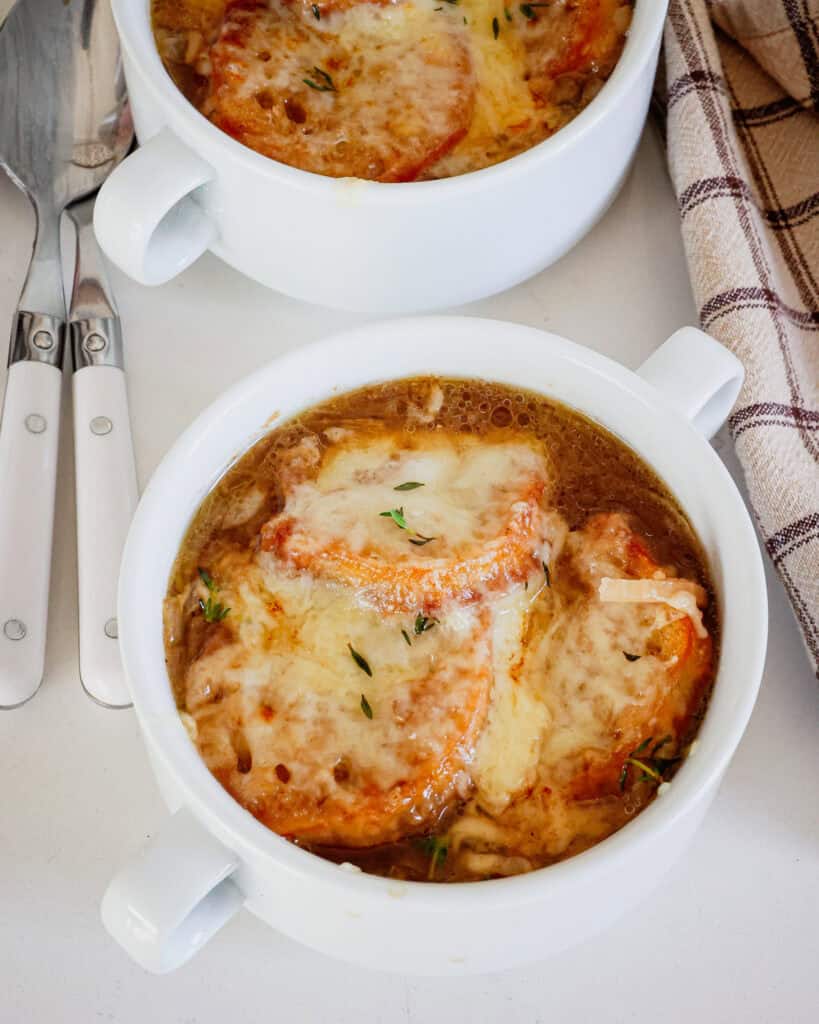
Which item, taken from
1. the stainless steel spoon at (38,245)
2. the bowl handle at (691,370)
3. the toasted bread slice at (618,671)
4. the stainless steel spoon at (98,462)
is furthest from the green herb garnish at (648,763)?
the stainless steel spoon at (38,245)

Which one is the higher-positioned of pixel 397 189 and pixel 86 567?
pixel 397 189

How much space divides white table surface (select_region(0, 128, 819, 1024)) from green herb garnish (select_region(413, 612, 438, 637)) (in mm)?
383

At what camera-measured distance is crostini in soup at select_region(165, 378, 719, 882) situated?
1.37m

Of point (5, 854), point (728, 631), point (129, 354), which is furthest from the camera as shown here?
point (129, 354)

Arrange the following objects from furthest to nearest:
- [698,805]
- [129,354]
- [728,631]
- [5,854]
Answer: [129,354], [5,854], [728,631], [698,805]

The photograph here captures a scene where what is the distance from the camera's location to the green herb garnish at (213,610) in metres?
1.47

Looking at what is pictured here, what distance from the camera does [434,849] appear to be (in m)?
1.36

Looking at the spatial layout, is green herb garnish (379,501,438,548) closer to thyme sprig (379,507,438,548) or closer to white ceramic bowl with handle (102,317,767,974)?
thyme sprig (379,507,438,548)

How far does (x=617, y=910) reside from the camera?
54.4 inches

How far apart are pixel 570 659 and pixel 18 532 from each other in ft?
2.22

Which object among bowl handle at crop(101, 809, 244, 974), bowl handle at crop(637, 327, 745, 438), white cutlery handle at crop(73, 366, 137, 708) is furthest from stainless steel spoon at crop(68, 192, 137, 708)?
bowl handle at crop(637, 327, 745, 438)

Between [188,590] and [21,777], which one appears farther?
[21,777]

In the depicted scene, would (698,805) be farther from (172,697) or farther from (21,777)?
(21,777)

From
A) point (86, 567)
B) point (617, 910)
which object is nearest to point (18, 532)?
point (86, 567)
